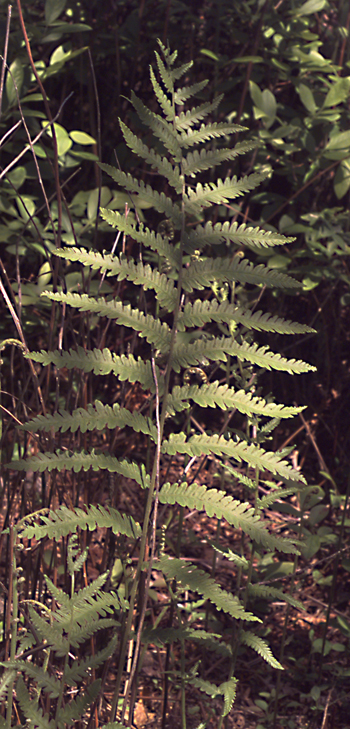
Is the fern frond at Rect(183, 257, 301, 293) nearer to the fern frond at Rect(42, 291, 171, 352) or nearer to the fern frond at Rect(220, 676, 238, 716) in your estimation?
the fern frond at Rect(42, 291, 171, 352)

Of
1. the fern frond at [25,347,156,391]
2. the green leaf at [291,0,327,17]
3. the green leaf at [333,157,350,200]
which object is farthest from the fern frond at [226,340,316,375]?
the green leaf at [291,0,327,17]

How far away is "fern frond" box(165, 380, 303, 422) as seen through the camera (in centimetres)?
71

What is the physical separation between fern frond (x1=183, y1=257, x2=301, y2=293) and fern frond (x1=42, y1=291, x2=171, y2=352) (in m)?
0.06

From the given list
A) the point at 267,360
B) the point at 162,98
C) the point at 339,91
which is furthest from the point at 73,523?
the point at 339,91

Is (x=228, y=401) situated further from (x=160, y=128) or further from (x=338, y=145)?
(x=338, y=145)

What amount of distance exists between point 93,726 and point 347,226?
1.45m

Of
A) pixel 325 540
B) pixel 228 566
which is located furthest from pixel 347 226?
pixel 228 566

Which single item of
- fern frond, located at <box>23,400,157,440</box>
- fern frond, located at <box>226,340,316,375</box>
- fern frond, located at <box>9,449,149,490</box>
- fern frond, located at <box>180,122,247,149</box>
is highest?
fern frond, located at <box>180,122,247,149</box>

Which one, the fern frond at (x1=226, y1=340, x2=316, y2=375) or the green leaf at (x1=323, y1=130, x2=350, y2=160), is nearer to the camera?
the fern frond at (x1=226, y1=340, x2=316, y2=375)

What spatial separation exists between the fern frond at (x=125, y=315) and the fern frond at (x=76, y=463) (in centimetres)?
15

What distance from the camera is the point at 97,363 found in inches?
28.2

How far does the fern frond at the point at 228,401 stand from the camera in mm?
714

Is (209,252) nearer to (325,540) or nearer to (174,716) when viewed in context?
(325,540)

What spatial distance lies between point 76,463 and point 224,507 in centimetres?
18
